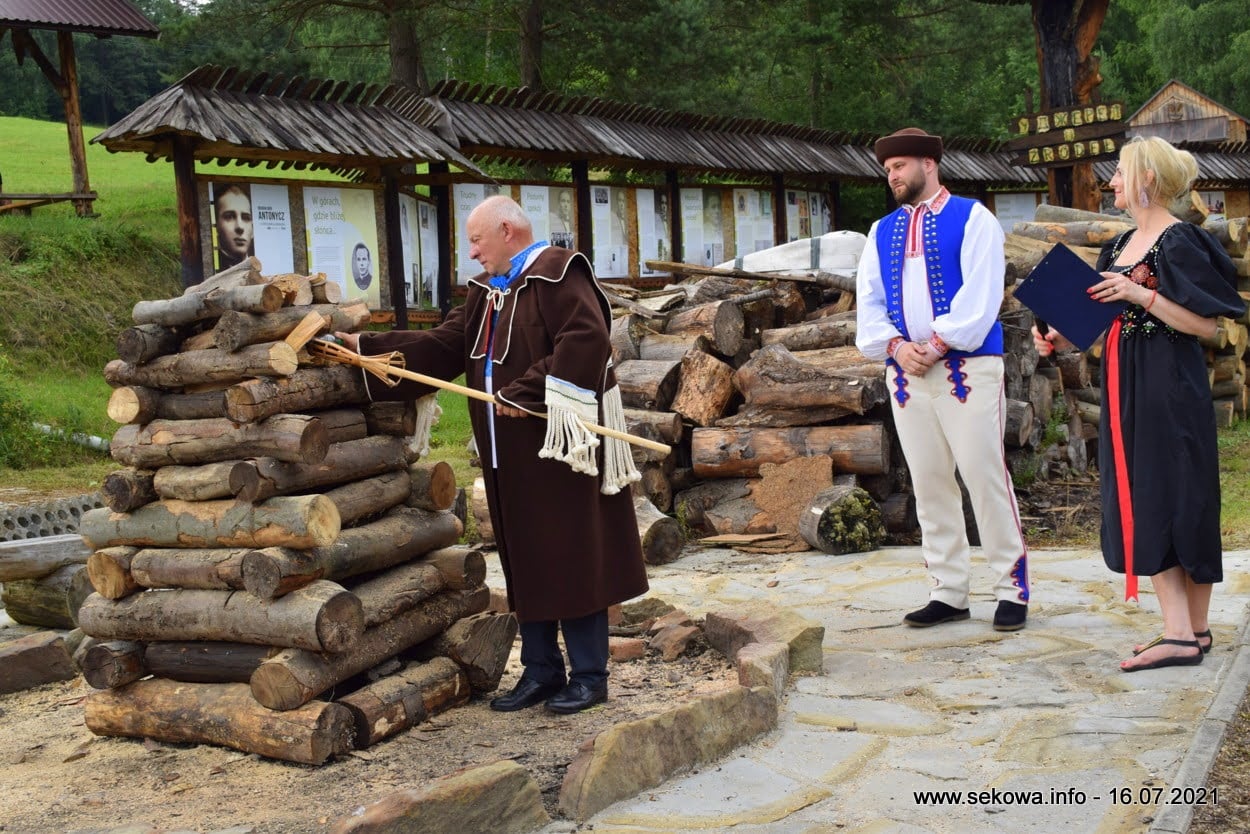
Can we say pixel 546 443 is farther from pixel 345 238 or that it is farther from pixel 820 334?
pixel 345 238

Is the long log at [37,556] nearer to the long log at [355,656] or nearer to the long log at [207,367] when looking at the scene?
the long log at [207,367]

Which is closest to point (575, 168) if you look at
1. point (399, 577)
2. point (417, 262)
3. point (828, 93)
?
point (417, 262)

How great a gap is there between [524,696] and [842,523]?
315 cm

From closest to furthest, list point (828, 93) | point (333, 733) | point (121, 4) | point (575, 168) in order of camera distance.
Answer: point (333, 733)
point (575, 168)
point (121, 4)
point (828, 93)

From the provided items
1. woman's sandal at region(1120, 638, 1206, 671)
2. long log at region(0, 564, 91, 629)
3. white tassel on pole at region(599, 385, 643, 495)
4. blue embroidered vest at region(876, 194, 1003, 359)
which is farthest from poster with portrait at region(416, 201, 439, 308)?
woman's sandal at region(1120, 638, 1206, 671)

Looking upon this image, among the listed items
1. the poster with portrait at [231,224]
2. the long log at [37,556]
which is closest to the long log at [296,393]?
the long log at [37,556]

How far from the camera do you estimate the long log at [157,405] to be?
4.78m

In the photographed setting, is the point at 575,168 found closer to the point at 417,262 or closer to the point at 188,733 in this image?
the point at 417,262

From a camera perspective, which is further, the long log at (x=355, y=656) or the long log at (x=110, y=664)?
the long log at (x=110, y=664)

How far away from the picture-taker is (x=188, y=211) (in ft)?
31.3

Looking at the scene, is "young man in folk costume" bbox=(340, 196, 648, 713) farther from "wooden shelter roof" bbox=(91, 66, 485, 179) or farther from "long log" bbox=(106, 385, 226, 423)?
"wooden shelter roof" bbox=(91, 66, 485, 179)

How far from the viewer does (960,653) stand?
5309mm

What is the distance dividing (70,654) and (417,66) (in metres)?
14.7

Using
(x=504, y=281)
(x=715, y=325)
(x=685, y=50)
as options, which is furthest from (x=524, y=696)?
(x=685, y=50)
